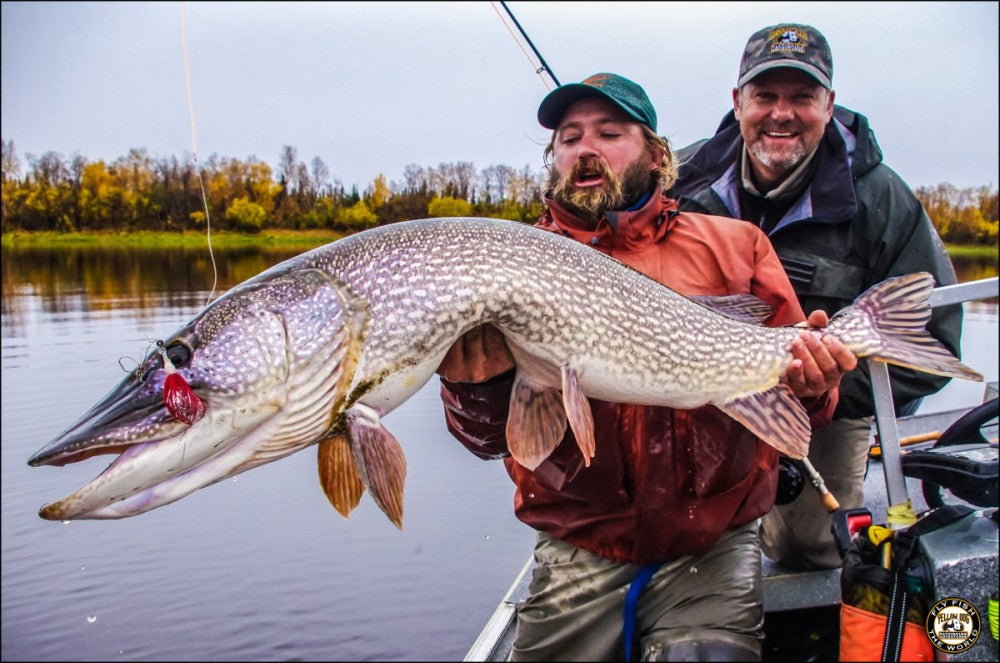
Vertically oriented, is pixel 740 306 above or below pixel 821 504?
above

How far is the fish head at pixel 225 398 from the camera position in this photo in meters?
1.57

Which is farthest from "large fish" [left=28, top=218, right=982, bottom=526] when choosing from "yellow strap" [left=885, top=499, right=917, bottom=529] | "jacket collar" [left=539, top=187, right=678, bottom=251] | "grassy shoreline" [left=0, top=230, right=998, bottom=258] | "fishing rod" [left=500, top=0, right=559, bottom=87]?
"grassy shoreline" [left=0, top=230, right=998, bottom=258]

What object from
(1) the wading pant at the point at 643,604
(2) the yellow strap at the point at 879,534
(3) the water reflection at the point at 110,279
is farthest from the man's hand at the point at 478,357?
(3) the water reflection at the point at 110,279

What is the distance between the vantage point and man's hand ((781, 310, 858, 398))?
216 centimetres

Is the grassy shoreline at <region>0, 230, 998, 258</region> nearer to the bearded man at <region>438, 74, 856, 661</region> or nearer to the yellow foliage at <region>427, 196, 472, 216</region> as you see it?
the yellow foliage at <region>427, 196, 472, 216</region>

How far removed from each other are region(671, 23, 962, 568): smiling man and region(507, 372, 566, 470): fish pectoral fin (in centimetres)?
154

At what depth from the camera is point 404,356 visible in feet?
5.91

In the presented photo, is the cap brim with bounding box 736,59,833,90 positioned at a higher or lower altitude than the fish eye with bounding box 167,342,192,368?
higher

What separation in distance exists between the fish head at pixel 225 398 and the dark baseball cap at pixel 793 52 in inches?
93.6

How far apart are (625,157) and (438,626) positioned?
12.9ft

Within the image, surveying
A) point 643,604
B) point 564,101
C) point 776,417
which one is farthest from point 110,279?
point 776,417

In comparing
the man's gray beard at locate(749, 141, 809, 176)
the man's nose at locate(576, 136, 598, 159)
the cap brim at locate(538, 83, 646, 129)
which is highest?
the cap brim at locate(538, 83, 646, 129)

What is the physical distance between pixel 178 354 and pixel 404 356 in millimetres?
507

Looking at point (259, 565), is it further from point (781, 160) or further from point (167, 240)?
point (167, 240)
